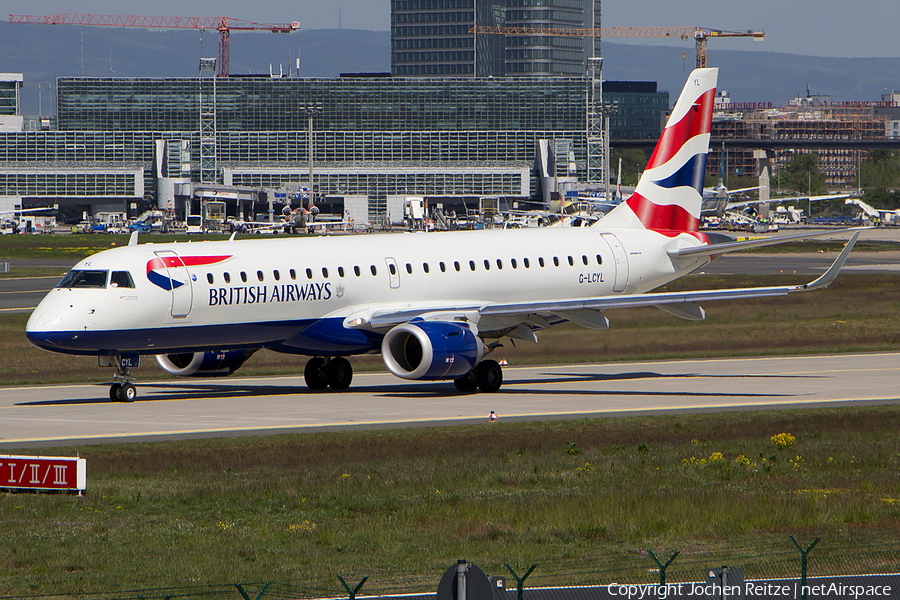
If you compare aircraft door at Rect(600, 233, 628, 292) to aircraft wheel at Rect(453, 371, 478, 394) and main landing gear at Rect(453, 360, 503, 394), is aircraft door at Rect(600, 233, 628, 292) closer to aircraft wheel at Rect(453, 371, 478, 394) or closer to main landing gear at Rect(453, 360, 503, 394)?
main landing gear at Rect(453, 360, 503, 394)

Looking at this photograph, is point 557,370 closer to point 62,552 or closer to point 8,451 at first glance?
point 8,451

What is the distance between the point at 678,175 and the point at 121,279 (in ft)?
72.4

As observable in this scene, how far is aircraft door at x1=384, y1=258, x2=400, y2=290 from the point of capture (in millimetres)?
39188

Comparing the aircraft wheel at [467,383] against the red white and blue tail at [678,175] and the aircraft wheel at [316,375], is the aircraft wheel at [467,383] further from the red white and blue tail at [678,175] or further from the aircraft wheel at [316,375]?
the red white and blue tail at [678,175]

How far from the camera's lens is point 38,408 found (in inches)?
1394

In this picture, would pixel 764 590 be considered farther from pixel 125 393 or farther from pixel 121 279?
pixel 125 393

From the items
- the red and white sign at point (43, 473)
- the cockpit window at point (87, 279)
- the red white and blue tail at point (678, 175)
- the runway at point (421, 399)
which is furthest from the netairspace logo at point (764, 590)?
the red white and blue tail at point (678, 175)

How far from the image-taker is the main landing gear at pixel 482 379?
39500 mm

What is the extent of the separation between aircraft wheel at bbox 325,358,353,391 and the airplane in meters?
0.05

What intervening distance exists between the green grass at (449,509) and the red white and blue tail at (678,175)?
16755 mm

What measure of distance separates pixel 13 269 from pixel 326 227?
287 ft

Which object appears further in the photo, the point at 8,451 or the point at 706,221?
the point at 706,221

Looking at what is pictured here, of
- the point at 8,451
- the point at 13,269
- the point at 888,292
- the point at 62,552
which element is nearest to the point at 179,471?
Answer: the point at 8,451

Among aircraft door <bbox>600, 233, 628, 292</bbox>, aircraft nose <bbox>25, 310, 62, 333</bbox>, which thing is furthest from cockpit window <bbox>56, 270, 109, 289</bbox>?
aircraft door <bbox>600, 233, 628, 292</bbox>
